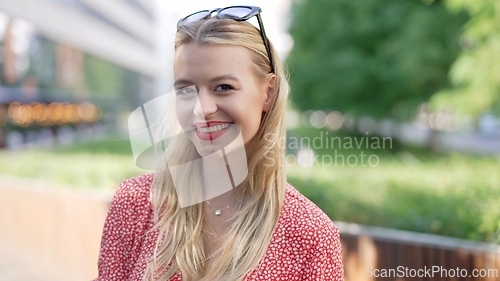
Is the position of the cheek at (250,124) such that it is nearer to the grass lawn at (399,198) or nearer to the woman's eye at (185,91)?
the woman's eye at (185,91)

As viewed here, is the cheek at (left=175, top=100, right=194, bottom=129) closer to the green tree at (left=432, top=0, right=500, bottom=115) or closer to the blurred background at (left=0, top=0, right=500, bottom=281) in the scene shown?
the blurred background at (left=0, top=0, right=500, bottom=281)

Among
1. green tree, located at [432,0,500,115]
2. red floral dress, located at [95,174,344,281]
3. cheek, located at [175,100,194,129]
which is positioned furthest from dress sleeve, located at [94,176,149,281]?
green tree, located at [432,0,500,115]

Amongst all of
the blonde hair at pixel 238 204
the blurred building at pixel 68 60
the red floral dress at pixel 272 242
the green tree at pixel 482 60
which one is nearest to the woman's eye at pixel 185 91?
the blonde hair at pixel 238 204

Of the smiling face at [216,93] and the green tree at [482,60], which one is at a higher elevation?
the green tree at [482,60]

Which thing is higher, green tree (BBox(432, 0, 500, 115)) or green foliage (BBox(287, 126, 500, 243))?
green tree (BBox(432, 0, 500, 115))

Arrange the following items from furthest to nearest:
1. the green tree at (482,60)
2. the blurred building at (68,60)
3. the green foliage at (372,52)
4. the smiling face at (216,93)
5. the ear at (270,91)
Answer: the blurred building at (68,60), the green foliage at (372,52), the green tree at (482,60), the ear at (270,91), the smiling face at (216,93)

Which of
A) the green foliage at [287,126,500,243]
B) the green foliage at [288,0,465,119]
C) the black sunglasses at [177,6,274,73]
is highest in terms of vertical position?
the green foliage at [288,0,465,119]

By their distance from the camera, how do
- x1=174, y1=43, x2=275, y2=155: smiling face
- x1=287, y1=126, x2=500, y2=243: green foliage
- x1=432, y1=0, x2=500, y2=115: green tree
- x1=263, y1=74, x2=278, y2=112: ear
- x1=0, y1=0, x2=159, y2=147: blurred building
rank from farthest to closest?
x1=0, y1=0, x2=159, y2=147: blurred building < x1=432, y1=0, x2=500, y2=115: green tree < x1=287, y1=126, x2=500, y2=243: green foliage < x1=263, y1=74, x2=278, y2=112: ear < x1=174, y1=43, x2=275, y2=155: smiling face

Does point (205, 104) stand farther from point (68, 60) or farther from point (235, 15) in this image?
point (68, 60)

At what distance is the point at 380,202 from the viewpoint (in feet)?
19.1

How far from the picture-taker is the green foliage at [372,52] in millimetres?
18438

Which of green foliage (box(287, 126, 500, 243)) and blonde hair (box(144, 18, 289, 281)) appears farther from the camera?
green foliage (box(287, 126, 500, 243))

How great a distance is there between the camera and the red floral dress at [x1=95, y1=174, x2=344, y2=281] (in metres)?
1.66

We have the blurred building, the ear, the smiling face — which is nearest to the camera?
the smiling face
